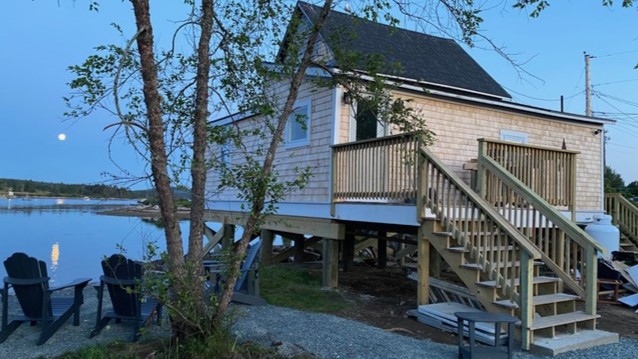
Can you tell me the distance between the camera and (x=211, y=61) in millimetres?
4781

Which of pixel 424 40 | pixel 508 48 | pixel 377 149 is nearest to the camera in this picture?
pixel 508 48

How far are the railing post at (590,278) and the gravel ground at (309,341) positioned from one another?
45cm

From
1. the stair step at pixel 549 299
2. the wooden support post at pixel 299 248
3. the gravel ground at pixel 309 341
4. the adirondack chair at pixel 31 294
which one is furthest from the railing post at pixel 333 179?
the adirondack chair at pixel 31 294

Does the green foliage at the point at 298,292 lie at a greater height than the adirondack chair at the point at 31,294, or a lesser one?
lesser

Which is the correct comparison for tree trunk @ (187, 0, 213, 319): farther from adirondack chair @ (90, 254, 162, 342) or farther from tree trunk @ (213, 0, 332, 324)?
adirondack chair @ (90, 254, 162, 342)

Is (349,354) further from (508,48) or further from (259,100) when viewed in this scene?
(508,48)

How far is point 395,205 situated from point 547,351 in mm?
2678

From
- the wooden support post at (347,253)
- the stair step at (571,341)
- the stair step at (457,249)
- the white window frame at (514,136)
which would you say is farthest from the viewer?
the wooden support post at (347,253)

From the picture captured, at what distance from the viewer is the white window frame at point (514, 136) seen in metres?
10.2

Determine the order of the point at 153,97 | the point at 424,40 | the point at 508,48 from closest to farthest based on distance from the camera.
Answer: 1. the point at 153,97
2. the point at 508,48
3. the point at 424,40

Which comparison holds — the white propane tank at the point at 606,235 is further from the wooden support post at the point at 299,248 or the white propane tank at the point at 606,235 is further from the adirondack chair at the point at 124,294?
the adirondack chair at the point at 124,294

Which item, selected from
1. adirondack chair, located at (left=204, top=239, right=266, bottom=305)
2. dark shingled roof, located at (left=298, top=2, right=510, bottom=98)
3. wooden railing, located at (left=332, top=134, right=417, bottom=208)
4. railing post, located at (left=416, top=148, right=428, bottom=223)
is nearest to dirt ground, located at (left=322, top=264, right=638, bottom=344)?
adirondack chair, located at (left=204, top=239, right=266, bottom=305)

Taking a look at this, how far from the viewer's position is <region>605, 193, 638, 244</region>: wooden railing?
11.4 m

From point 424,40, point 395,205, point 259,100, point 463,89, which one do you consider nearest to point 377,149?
point 395,205
